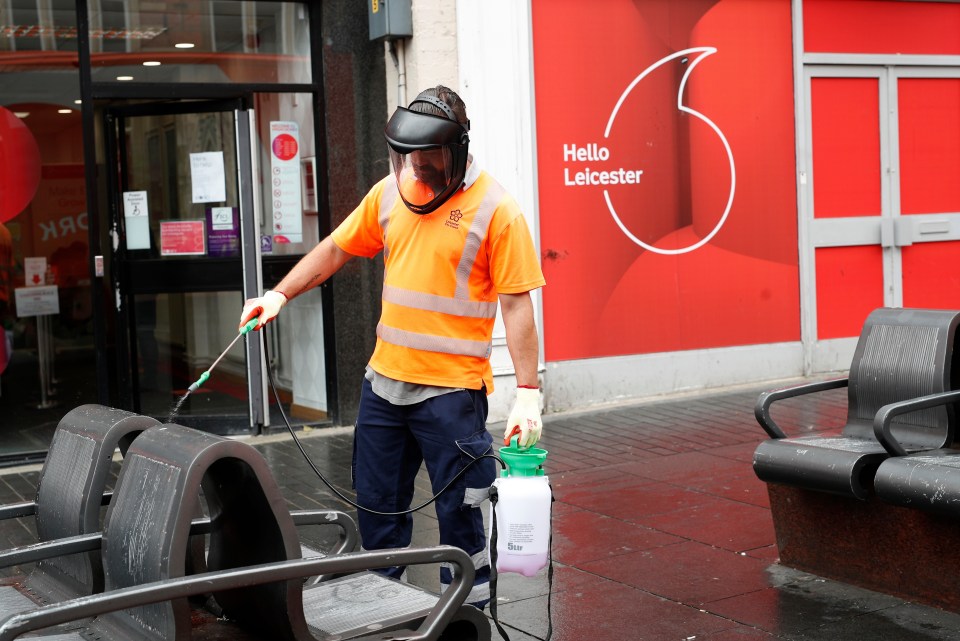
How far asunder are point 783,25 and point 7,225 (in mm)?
6667

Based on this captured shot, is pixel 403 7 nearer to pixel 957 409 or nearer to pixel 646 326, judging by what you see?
pixel 646 326

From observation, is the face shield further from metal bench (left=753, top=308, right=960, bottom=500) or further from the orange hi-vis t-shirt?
metal bench (left=753, top=308, right=960, bottom=500)

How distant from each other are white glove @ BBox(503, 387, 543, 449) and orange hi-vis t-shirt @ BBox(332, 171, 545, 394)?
22 centimetres

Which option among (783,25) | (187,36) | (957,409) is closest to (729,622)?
(957,409)

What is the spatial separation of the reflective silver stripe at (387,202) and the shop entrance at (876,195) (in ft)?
23.3

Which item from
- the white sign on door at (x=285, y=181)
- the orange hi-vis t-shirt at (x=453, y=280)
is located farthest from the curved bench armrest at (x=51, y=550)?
the white sign on door at (x=285, y=181)

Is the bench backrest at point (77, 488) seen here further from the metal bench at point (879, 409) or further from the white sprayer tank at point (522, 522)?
the metal bench at point (879, 409)

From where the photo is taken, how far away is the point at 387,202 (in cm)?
470

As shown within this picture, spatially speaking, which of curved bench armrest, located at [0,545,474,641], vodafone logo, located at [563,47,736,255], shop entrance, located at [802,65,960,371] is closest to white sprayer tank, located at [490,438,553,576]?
curved bench armrest, located at [0,545,474,641]

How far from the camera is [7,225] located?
28.6ft

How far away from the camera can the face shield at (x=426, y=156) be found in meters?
4.33

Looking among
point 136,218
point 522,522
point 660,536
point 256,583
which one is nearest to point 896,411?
point 660,536

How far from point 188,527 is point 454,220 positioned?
1.81 metres

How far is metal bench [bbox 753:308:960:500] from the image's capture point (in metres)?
5.05
